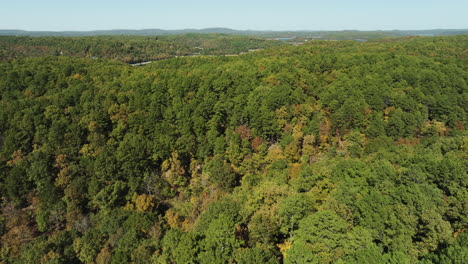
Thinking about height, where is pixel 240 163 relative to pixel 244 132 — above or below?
below

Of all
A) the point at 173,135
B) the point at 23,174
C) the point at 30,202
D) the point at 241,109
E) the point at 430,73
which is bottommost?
the point at 30,202

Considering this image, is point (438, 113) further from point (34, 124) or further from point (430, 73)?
point (34, 124)

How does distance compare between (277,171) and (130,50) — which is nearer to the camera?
(277,171)

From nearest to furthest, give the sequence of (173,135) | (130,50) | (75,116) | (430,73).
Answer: (173,135)
(75,116)
(430,73)
(130,50)

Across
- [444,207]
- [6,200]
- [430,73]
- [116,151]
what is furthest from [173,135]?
[430,73]

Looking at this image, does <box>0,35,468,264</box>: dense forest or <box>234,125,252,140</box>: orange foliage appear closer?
<box>0,35,468,264</box>: dense forest

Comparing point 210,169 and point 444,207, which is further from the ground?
point 444,207

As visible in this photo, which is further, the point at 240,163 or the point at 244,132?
the point at 244,132

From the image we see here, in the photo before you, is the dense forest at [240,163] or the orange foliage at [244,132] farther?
the orange foliage at [244,132]
